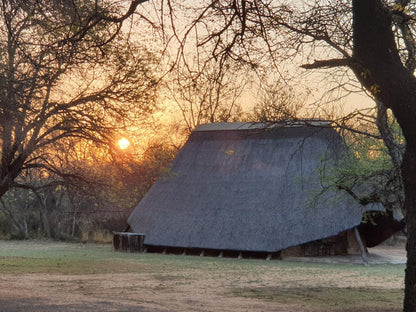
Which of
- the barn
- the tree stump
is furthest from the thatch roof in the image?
the tree stump

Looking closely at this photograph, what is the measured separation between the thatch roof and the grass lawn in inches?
60.7

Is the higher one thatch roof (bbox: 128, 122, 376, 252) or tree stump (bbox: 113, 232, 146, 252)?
thatch roof (bbox: 128, 122, 376, 252)

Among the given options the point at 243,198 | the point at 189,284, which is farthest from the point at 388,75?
the point at 243,198

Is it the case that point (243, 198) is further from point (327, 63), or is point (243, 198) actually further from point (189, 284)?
point (327, 63)

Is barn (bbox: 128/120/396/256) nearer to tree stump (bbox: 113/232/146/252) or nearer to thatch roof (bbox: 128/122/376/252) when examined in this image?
thatch roof (bbox: 128/122/376/252)

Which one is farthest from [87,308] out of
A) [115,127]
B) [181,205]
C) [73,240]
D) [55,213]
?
[55,213]

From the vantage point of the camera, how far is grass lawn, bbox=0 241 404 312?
11.4 meters

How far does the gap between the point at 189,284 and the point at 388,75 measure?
7.39 m

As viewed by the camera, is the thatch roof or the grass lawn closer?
the grass lawn

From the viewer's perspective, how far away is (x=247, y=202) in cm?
2595

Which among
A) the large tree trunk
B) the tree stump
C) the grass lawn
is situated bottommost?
the grass lawn

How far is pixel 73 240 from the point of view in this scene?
34.1 m

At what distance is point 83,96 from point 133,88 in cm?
133

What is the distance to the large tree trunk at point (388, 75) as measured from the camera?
31.1 feet
